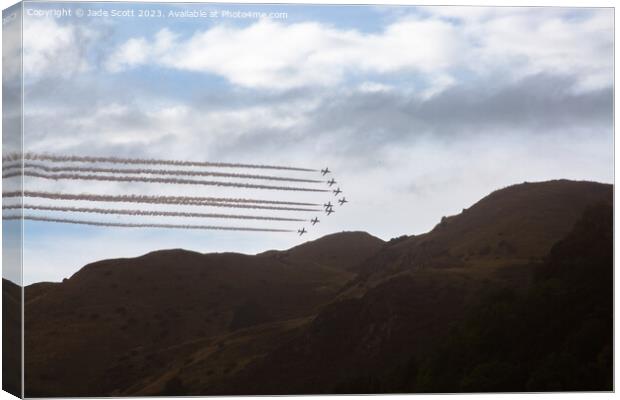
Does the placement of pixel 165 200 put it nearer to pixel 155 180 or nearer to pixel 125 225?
pixel 155 180

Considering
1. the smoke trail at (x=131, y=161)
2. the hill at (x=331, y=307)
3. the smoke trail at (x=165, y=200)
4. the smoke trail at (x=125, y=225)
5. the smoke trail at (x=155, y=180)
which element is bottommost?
the hill at (x=331, y=307)

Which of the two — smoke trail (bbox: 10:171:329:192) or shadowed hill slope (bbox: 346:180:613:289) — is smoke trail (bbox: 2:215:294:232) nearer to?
smoke trail (bbox: 10:171:329:192)

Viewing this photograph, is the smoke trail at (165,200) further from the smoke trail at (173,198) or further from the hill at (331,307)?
the hill at (331,307)

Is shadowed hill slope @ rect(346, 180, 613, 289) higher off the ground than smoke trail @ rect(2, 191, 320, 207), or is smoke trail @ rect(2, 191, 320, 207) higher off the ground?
smoke trail @ rect(2, 191, 320, 207)

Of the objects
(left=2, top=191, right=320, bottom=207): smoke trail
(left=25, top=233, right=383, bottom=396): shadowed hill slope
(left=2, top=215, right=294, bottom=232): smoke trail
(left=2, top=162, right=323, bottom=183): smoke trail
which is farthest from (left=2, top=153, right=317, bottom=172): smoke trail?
(left=25, top=233, right=383, bottom=396): shadowed hill slope

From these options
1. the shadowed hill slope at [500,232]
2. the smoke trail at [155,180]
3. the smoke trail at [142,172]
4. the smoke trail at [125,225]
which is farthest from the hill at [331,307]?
the smoke trail at [142,172]

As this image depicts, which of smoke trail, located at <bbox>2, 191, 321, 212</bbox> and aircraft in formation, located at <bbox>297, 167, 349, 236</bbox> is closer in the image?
smoke trail, located at <bbox>2, 191, 321, 212</bbox>

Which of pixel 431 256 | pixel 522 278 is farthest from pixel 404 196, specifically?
pixel 522 278

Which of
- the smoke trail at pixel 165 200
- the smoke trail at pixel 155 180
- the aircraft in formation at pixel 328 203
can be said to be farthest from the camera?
the aircraft in formation at pixel 328 203

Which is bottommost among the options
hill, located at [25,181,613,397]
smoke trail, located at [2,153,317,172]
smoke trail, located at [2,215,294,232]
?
hill, located at [25,181,613,397]
